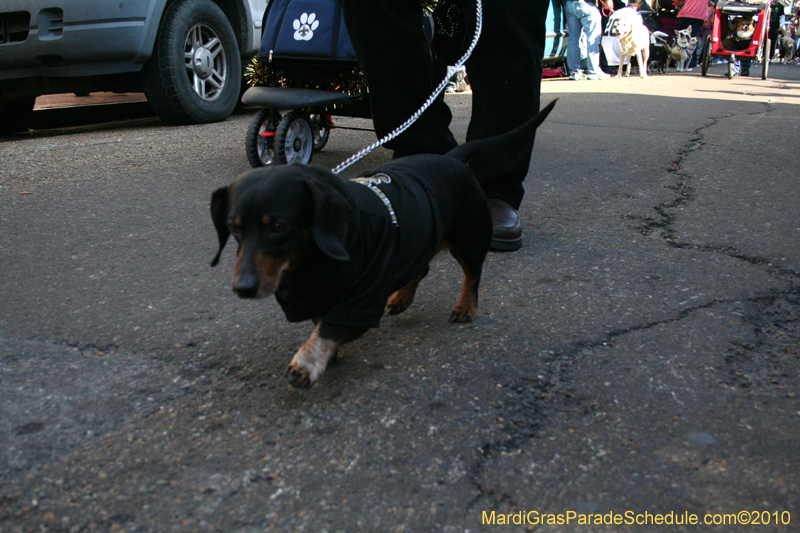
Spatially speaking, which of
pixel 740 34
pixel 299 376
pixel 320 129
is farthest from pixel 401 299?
pixel 740 34

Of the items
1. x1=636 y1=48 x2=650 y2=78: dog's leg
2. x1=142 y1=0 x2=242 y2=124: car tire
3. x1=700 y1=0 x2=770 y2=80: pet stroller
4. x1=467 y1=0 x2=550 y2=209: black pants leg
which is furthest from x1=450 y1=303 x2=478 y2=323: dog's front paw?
x1=700 y1=0 x2=770 y2=80: pet stroller

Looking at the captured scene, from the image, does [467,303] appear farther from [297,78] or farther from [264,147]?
[297,78]

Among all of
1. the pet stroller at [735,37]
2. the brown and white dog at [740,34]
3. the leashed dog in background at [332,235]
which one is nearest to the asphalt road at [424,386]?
the leashed dog in background at [332,235]

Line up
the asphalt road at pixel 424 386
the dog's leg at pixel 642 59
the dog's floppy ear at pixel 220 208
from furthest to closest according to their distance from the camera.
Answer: the dog's leg at pixel 642 59, the dog's floppy ear at pixel 220 208, the asphalt road at pixel 424 386

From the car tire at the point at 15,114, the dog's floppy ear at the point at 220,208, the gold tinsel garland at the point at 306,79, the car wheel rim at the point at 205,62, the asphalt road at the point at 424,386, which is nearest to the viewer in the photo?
the asphalt road at the point at 424,386

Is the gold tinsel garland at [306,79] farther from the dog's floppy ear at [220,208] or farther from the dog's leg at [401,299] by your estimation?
the dog's floppy ear at [220,208]

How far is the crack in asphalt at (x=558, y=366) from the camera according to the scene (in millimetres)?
1448

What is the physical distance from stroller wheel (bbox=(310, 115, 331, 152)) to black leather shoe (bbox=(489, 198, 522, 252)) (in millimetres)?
1689

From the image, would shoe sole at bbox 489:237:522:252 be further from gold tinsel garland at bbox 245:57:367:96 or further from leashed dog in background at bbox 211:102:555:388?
gold tinsel garland at bbox 245:57:367:96

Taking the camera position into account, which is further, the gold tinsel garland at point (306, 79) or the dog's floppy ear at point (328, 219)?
the gold tinsel garland at point (306, 79)

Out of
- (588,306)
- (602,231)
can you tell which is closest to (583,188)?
(602,231)

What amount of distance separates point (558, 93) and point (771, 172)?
4907 mm

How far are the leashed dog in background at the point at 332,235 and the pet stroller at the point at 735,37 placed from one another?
12.3m

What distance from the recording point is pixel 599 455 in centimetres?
148
